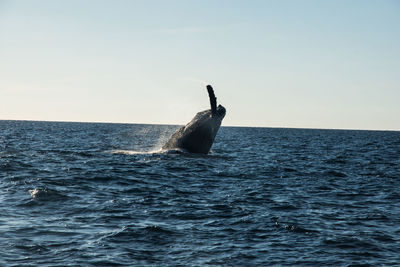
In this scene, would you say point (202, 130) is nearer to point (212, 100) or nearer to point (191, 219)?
point (212, 100)

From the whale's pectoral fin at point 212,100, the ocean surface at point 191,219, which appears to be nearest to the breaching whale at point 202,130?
the whale's pectoral fin at point 212,100

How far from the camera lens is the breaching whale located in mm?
24516

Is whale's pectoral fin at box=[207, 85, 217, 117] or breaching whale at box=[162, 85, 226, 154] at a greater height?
whale's pectoral fin at box=[207, 85, 217, 117]

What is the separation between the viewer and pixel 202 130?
24906 millimetres

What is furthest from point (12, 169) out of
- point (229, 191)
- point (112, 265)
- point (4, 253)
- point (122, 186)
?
point (112, 265)

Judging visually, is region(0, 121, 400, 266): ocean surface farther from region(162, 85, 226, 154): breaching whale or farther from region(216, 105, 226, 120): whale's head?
region(216, 105, 226, 120): whale's head

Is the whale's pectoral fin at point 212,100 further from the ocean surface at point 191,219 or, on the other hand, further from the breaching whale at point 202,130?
the ocean surface at point 191,219

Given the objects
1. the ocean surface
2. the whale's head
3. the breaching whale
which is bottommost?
the ocean surface

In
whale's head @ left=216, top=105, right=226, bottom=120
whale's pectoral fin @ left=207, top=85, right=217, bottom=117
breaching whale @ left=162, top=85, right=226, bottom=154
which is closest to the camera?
whale's pectoral fin @ left=207, top=85, right=217, bottom=117

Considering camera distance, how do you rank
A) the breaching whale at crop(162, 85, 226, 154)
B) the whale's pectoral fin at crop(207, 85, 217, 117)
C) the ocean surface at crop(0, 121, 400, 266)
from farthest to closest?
the breaching whale at crop(162, 85, 226, 154) → the whale's pectoral fin at crop(207, 85, 217, 117) → the ocean surface at crop(0, 121, 400, 266)

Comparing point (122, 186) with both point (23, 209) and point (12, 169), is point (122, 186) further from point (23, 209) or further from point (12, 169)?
point (12, 169)

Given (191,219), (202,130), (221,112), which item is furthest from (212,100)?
(191,219)

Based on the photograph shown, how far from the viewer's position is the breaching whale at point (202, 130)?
965 inches

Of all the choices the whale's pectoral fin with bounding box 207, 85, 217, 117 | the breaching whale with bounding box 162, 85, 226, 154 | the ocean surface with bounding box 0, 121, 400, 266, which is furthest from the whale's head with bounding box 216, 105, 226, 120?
the ocean surface with bounding box 0, 121, 400, 266
